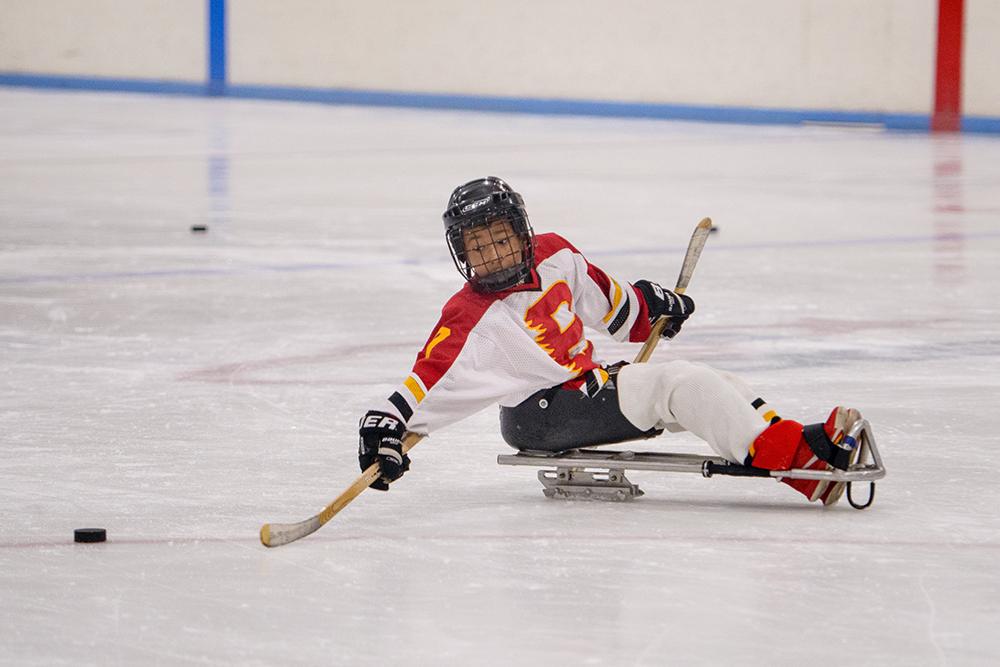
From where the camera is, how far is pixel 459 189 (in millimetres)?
3199

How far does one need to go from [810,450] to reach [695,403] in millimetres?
218

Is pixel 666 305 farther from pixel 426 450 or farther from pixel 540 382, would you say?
pixel 426 450

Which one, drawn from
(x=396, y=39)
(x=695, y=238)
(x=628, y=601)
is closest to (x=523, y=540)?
(x=628, y=601)

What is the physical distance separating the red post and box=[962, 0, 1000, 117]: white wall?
61 mm

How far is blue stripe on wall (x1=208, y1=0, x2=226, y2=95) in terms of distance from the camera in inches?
720

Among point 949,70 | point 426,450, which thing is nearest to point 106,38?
point 949,70

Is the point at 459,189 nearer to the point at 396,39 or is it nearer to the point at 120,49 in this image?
the point at 396,39

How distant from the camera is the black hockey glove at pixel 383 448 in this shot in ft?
9.90

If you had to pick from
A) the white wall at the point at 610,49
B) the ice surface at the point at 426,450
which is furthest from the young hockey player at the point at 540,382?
the white wall at the point at 610,49

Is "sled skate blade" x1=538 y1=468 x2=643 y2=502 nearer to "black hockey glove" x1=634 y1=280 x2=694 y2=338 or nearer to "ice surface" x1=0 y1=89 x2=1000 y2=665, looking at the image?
"ice surface" x1=0 y1=89 x2=1000 y2=665

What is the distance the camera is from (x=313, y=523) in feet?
9.91

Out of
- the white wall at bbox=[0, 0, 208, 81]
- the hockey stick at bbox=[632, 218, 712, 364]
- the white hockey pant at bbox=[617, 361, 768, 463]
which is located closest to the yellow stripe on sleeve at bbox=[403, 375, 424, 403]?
the white hockey pant at bbox=[617, 361, 768, 463]

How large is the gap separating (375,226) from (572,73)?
8.40 m

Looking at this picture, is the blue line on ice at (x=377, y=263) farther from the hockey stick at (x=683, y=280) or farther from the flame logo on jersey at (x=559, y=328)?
the flame logo on jersey at (x=559, y=328)
